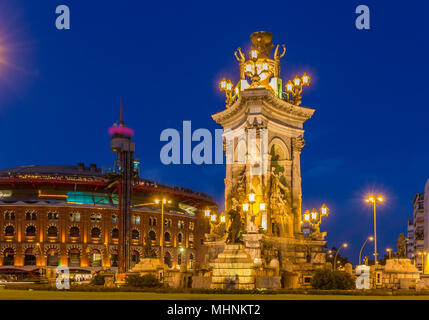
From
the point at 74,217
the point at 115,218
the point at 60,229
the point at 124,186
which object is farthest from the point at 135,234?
the point at 124,186

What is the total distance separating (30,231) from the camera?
339ft

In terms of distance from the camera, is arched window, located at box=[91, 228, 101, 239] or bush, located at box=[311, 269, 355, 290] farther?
arched window, located at box=[91, 228, 101, 239]

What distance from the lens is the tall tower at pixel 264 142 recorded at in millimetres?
46438

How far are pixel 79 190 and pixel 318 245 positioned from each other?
69.6 m

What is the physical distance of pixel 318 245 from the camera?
47938 millimetres

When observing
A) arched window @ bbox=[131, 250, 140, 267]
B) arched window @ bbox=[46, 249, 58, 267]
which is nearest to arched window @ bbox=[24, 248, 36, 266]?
arched window @ bbox=[46, 249, 58, 267]

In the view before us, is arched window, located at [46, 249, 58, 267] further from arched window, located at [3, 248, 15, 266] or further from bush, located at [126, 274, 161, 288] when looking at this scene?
bush, located at [126, 274, 161, 288]

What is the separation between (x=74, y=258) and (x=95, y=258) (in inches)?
155

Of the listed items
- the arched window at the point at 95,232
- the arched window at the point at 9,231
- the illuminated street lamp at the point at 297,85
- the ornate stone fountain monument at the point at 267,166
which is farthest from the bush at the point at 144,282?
the arched window at the point at 9,231

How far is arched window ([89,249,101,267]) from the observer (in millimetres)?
104062

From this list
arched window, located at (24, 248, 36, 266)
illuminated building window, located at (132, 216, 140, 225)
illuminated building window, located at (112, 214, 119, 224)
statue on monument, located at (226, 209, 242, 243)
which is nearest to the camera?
statue on monument, located at (226, 209, 242, 243)

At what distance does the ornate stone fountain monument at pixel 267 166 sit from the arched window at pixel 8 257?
64.2 m
